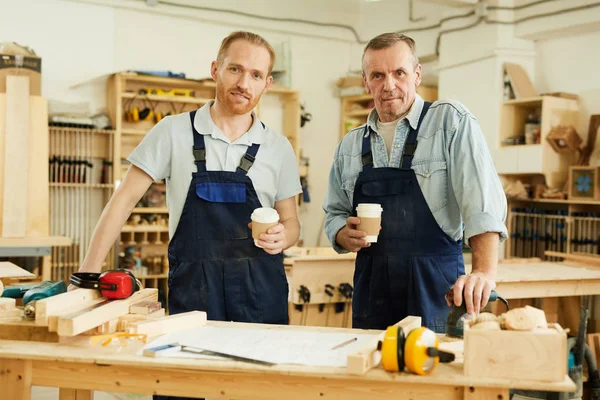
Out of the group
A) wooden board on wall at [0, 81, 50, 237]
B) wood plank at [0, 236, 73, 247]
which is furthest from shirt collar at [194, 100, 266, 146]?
wooden board on wall at [0, 81, 50, 237]

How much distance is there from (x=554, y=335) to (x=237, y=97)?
4.88 feet

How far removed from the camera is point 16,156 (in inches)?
244

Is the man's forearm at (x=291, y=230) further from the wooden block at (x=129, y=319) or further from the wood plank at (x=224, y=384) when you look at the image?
the wood plank at (x=224, y=384)

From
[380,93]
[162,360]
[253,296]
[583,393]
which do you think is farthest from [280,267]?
[583,393]

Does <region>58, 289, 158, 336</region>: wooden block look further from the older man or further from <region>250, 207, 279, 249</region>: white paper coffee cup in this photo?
the older man

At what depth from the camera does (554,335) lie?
5.38 ft

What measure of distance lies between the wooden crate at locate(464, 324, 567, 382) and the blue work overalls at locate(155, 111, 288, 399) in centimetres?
110

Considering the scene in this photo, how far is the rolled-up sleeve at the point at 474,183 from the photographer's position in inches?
91.7

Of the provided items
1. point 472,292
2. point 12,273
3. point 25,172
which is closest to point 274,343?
point 472,292

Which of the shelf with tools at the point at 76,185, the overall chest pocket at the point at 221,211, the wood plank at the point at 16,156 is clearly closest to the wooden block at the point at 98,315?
the overall chest pocket at the point at 221,211

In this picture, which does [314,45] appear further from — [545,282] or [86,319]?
[86,319]

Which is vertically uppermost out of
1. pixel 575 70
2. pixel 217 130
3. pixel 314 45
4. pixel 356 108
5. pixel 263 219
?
pixel 314 45

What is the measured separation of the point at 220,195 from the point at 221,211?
0.06m

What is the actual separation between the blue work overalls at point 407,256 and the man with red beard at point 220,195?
1.26ft
